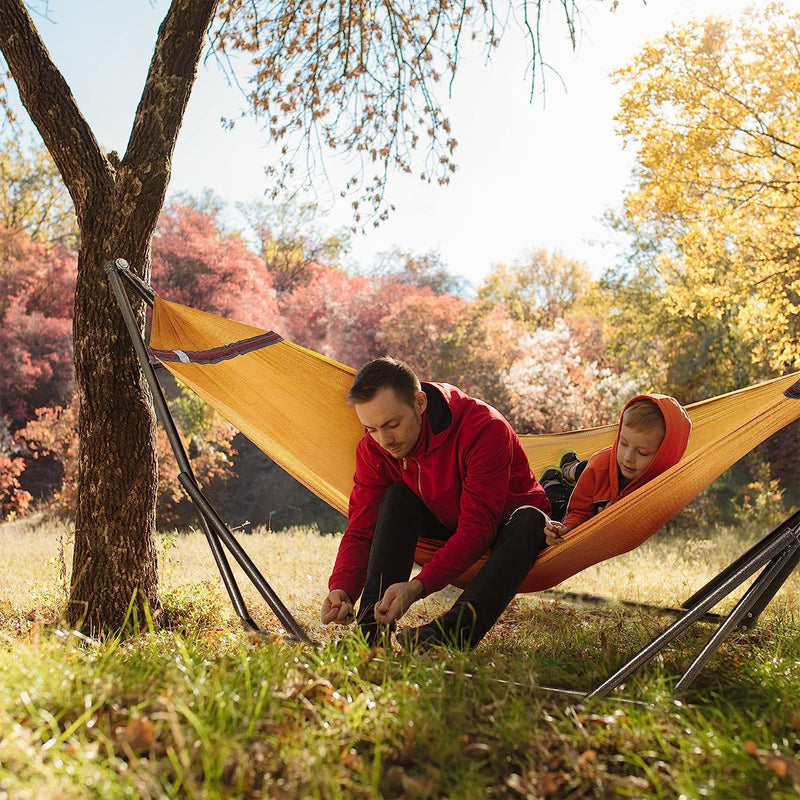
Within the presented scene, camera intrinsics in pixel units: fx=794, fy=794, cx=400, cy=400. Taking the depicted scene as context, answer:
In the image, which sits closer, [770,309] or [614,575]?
[614,575]

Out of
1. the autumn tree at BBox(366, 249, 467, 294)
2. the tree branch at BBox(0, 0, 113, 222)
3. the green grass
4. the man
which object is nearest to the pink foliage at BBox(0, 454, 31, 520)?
the tree branch at BBox(0, 0, 113, 222)

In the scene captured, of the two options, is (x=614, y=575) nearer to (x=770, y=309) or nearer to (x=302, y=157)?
(x=770, y=309)

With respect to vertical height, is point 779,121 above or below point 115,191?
above

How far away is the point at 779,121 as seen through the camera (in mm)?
5633

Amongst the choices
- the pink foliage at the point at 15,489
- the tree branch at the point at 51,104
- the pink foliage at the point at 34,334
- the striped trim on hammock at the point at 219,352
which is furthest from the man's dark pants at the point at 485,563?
the pink foliage at the point at 34,334

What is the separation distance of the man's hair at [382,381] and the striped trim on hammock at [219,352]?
611mm

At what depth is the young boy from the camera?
8.20ft

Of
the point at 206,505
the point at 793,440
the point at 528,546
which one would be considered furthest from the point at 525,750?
the point at 793,440

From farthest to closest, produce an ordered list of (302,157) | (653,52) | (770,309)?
1. (653,52)
2. (770,309)
3. (302,157)

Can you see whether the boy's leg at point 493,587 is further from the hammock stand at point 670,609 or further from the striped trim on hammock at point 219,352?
the striped trim on hammock at point 219,352

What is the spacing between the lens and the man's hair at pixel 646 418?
2.50m

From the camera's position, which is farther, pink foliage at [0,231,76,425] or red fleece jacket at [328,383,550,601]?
pink foliage at [0,231,76,425]

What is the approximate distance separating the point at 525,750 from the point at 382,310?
33.4 ft

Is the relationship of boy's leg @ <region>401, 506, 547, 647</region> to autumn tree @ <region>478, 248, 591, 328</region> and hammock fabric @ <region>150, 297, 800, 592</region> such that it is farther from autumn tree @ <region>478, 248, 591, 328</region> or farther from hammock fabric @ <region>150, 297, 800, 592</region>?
autumn tree @ <region>478, 248, 591, 328</region>
